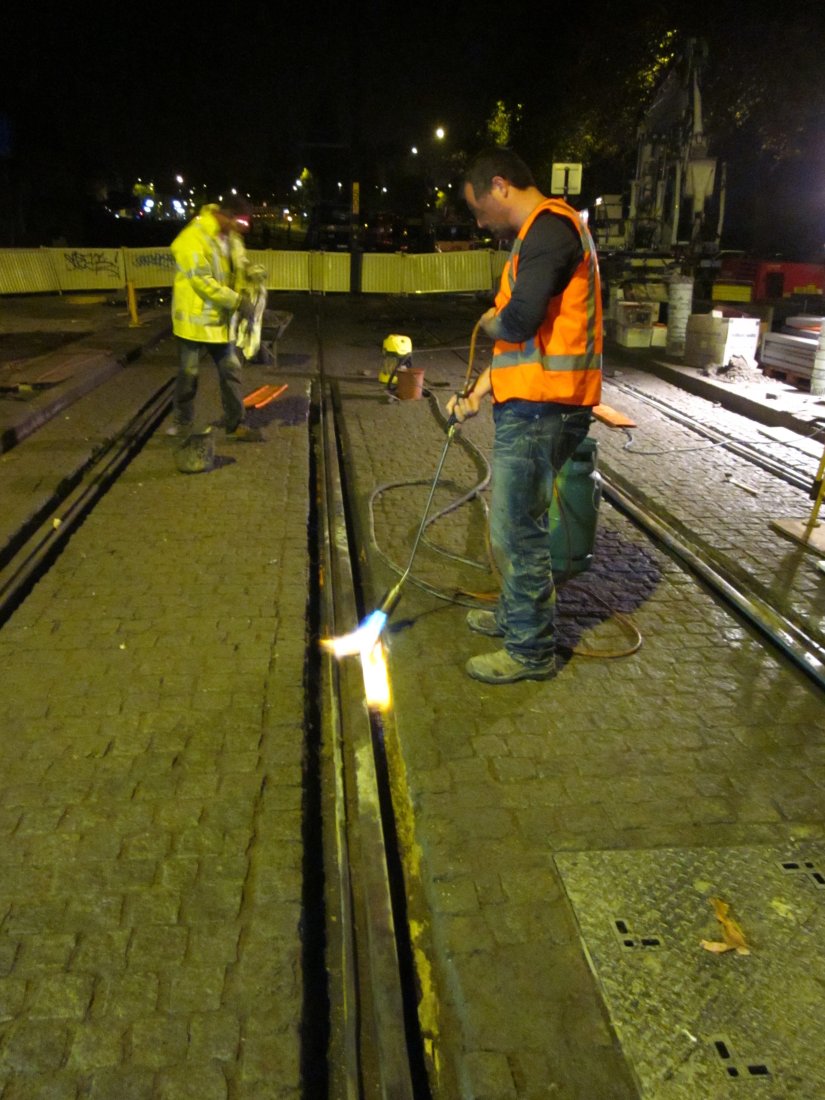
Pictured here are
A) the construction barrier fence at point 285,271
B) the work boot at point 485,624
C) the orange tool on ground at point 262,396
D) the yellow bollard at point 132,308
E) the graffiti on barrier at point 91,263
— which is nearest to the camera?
the work boot at point 485,624

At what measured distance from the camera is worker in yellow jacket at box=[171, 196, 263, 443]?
6539 mm

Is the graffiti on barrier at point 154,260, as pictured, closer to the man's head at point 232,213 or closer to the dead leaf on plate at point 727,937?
the man's head at point 232,213

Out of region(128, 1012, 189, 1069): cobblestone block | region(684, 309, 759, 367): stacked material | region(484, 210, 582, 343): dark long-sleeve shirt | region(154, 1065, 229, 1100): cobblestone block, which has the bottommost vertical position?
region(154, 1065, 229, 1100): cobblestone block

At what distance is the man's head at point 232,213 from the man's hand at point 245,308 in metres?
0.53

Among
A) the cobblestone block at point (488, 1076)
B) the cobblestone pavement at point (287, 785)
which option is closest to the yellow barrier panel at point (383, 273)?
the cobblestone pavement at point (287, 785)

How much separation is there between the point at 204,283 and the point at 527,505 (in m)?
4.26

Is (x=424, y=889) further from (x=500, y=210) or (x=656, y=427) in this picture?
(x=656, y=427)

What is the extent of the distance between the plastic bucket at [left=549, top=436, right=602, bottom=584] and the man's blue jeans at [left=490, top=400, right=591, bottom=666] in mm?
324

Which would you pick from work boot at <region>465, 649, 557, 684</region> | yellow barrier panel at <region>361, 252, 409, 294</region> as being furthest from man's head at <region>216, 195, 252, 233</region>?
yellow barrier panel at <region>361, 252, 409, 294</region>

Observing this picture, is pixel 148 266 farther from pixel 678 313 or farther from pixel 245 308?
pixel 245 308

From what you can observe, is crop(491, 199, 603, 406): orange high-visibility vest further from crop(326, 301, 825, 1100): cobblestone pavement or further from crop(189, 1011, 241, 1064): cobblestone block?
crop(189, 1011, 241, 1064): cobblestone block

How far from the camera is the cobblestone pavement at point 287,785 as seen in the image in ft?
7.05

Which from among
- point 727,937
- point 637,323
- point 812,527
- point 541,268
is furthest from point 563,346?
point 637,323

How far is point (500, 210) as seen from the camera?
11.1 feet
